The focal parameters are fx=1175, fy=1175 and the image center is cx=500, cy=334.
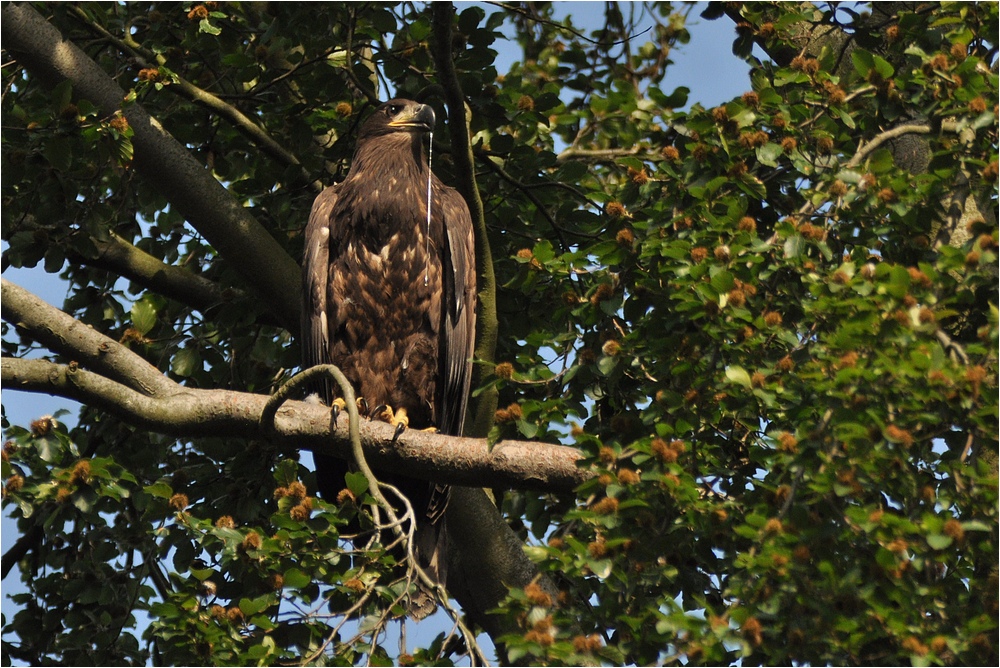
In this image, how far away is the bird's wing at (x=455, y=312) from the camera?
6.02 metres

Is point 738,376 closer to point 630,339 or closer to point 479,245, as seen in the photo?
point 630,339

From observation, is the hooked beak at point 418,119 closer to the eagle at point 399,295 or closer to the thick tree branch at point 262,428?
the eagle at point 399,295

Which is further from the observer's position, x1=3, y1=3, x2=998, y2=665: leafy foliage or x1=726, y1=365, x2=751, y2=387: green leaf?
x1=726, y1=365, x2=751, y2=387: green leaf

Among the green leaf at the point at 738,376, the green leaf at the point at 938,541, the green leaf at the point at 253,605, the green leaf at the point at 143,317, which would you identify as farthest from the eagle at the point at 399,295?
the green leaf at the point at 938,541

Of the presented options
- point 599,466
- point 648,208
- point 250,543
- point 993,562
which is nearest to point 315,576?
point 250,543

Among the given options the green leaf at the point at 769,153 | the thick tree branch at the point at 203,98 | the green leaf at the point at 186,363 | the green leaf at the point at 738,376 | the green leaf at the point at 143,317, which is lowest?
the green leaf at the point at 738,376

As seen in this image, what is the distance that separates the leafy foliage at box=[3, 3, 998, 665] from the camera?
3.10 meters

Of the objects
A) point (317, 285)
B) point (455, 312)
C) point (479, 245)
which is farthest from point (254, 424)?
point (455, 312)

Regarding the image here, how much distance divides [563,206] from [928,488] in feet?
10.3

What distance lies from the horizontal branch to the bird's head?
7.29 feet

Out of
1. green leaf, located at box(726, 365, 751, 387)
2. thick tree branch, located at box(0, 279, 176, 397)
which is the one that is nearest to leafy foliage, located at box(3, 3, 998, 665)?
green leaf, located at box(726, 365, 751, 387)

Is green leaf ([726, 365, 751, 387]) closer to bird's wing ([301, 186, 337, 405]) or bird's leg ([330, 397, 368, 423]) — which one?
bird's leg ([330, 397, 368, 423])

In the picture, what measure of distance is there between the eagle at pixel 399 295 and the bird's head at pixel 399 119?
0.01 m

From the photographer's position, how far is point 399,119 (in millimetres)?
6328
